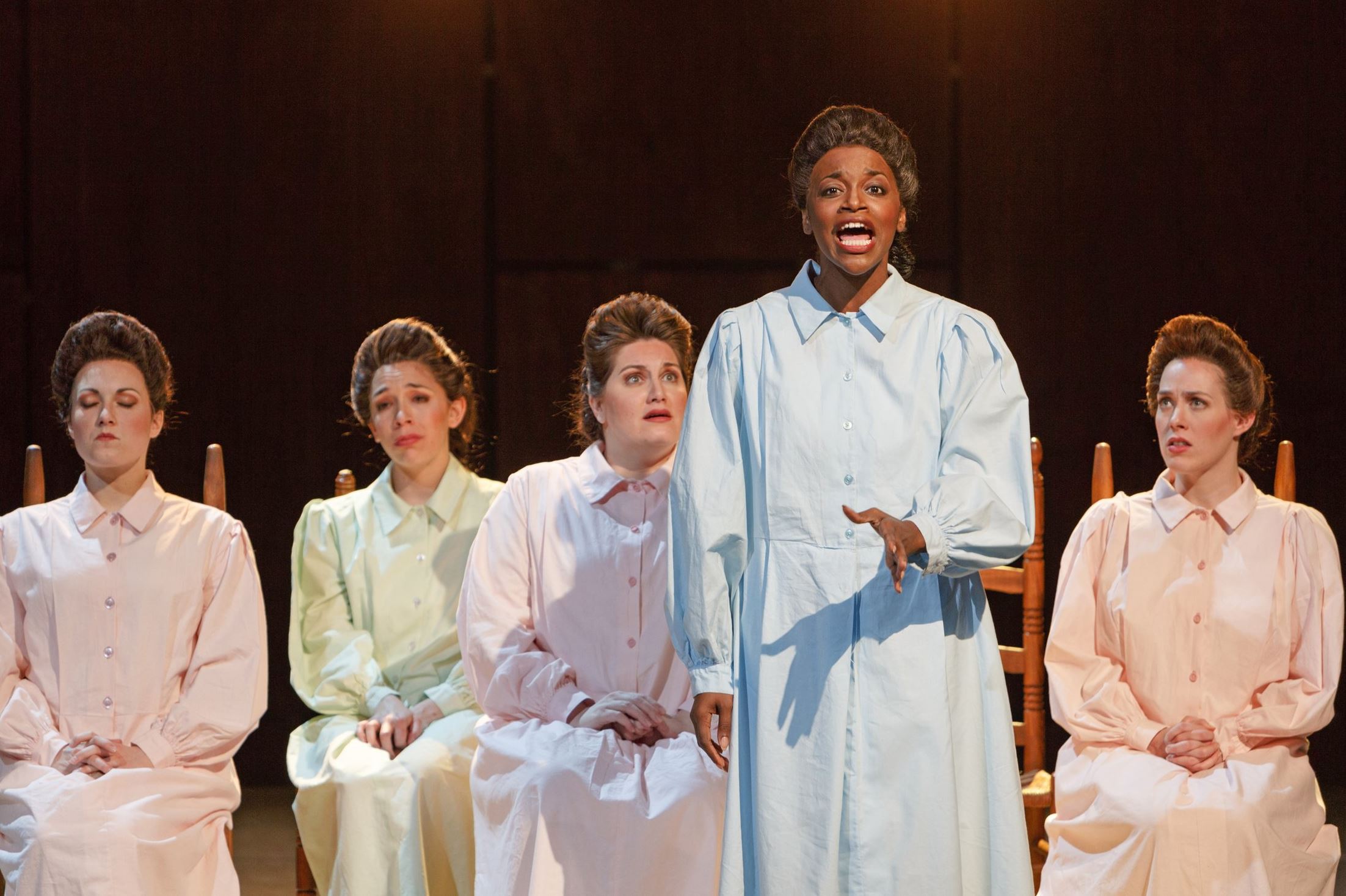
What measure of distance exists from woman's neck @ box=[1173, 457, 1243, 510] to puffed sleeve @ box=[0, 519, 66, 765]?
104 inches

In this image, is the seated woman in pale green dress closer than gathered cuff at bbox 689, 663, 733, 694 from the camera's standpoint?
No

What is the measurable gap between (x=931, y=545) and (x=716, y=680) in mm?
408

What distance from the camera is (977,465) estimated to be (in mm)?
2295

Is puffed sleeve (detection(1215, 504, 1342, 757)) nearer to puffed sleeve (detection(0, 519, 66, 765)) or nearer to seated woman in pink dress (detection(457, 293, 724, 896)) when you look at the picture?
seated woman in pink dress (detection(457, 293, 724, 896))

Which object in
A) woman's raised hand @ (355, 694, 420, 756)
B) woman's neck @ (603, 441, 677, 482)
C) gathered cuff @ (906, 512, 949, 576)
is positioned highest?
woman's neck @ (603, 441, 677, 482)

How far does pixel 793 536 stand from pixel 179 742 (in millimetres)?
1681

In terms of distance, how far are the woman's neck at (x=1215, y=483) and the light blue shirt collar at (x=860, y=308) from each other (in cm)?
136

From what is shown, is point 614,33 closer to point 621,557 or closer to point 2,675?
point 621,557

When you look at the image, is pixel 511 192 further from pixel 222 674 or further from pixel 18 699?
pixel 18 699

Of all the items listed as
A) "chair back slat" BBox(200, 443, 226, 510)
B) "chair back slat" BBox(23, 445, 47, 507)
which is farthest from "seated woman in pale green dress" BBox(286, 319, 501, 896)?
"chair back slat" BBox(23, 445, 47, 507)

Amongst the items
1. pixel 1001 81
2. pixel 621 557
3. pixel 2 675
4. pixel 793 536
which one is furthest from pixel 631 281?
pixel 793 536

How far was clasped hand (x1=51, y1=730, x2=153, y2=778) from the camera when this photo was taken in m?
3.18

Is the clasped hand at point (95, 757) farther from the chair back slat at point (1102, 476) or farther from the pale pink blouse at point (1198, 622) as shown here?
the chair back slat at point (1102, 476)

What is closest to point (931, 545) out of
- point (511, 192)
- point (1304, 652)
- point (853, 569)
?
point (853, 569)
